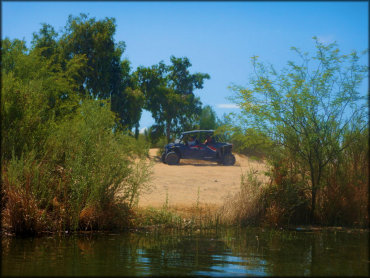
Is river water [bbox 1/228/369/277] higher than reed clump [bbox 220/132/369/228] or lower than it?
lower

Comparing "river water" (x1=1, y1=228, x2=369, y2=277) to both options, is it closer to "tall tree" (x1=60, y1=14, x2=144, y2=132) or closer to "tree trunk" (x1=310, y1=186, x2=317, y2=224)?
"tree trunk" (x1=310, y1=186, x2=317, y2=224)

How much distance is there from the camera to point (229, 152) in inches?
952

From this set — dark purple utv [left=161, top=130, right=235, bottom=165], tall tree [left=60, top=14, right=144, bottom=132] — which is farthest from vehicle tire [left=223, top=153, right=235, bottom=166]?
tall tree [left=60, top=14, right=144, bottom=132]

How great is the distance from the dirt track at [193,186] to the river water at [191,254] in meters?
2.12

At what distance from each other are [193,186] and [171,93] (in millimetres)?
15700

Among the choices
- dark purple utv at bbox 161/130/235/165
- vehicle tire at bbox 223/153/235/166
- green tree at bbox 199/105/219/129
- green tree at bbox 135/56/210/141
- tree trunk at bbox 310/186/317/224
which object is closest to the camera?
tree trunk at bbox 310/186/317/224

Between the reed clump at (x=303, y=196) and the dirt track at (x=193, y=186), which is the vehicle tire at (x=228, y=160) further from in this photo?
the reed clump at (x=303, y=196)

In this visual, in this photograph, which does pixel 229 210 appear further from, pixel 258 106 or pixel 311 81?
pixel 311 81

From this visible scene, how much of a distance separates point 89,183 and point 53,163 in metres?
0.90

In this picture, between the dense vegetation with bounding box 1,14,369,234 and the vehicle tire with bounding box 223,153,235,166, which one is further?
the vehicle tire with bounding box 223,153,235,166

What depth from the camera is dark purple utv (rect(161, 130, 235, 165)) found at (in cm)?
2366

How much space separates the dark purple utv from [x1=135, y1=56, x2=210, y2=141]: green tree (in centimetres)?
691

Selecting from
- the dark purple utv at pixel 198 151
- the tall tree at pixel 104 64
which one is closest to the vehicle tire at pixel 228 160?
the dark purple utv at pixel 198 151

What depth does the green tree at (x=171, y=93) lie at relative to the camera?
30656mm
